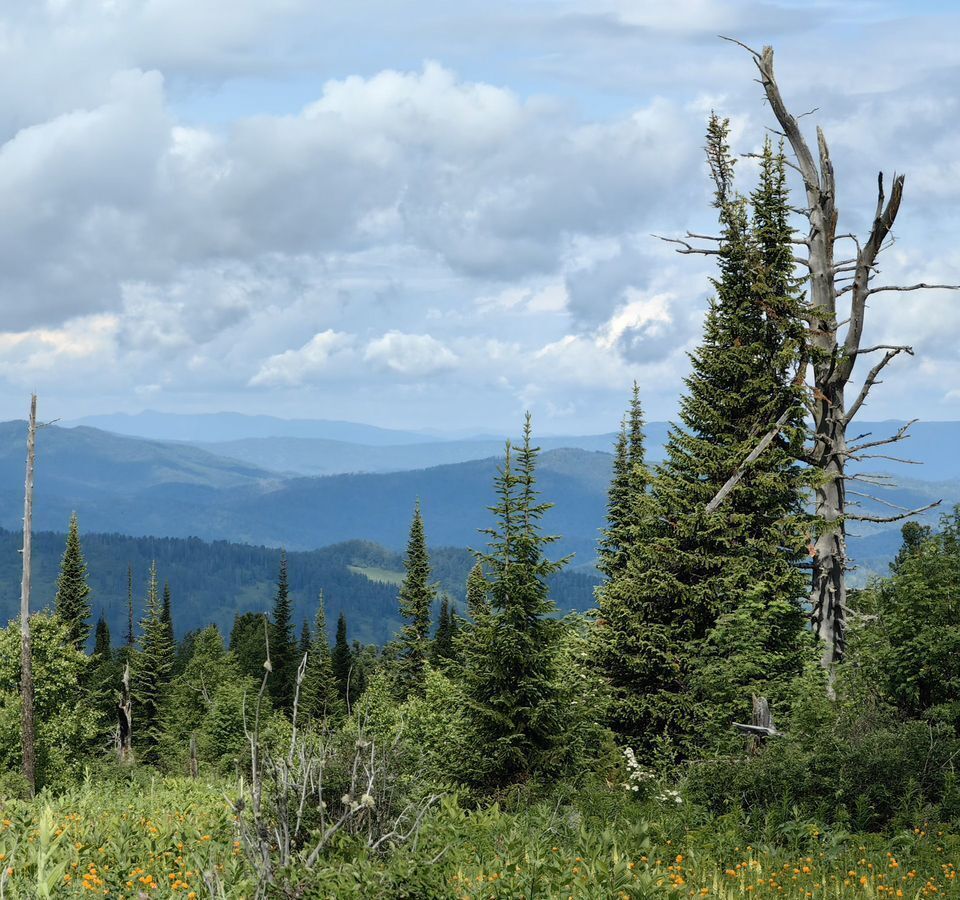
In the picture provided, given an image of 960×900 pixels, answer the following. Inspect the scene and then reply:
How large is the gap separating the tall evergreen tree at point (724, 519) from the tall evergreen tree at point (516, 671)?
2.85m

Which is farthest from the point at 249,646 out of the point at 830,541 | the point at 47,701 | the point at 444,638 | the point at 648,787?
the point at 648,787

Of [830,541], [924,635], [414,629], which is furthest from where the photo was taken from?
[414,629]

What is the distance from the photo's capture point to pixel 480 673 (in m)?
19.6

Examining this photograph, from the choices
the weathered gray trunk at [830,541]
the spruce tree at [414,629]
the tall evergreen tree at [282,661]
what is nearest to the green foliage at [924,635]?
the weathered gray trunk at [830,541]

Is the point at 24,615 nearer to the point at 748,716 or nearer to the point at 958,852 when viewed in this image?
the point at 748,716

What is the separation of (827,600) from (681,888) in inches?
542

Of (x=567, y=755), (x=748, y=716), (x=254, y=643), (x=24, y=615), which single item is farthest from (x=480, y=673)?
(x=254, y=643)

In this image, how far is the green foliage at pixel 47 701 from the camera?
45750 mm

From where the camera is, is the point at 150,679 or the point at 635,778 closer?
the point at 635,778

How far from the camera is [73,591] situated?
79.1m

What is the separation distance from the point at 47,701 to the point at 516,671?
38749 mm

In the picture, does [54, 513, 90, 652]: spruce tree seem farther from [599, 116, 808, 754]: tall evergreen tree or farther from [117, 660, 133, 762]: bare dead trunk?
[599, 116, 808, 754]: tall evergreen tree

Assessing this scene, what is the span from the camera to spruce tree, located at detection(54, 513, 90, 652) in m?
77.8

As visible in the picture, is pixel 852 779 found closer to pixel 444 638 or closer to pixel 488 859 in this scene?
pixel 488 859
